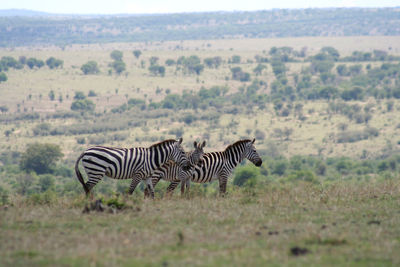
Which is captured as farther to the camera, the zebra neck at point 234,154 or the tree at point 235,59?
the tree at point 235,59

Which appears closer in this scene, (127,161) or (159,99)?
(127,161)

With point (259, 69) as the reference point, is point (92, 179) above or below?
above

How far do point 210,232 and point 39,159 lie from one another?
146 feet

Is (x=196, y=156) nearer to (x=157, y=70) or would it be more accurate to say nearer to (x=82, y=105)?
(x=82, y=105)

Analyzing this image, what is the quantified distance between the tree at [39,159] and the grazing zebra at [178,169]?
1597 inches

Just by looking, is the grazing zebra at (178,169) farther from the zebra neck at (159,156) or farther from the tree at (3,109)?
the tree at (3,109)

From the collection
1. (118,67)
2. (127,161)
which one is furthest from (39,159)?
(118,67)

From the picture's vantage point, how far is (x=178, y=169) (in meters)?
12.4

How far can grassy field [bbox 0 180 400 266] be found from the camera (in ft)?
23.6

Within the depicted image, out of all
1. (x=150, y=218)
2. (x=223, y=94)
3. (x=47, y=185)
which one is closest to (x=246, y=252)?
(x=150, y=218)

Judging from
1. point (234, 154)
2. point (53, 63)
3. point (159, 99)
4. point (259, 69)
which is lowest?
point (159, 99)

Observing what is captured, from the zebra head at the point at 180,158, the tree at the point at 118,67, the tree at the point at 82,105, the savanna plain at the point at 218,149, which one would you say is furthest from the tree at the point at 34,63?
the zebra head at the point at 180,158

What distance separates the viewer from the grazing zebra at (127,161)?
11.7 m

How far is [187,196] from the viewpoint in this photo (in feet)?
38.8
